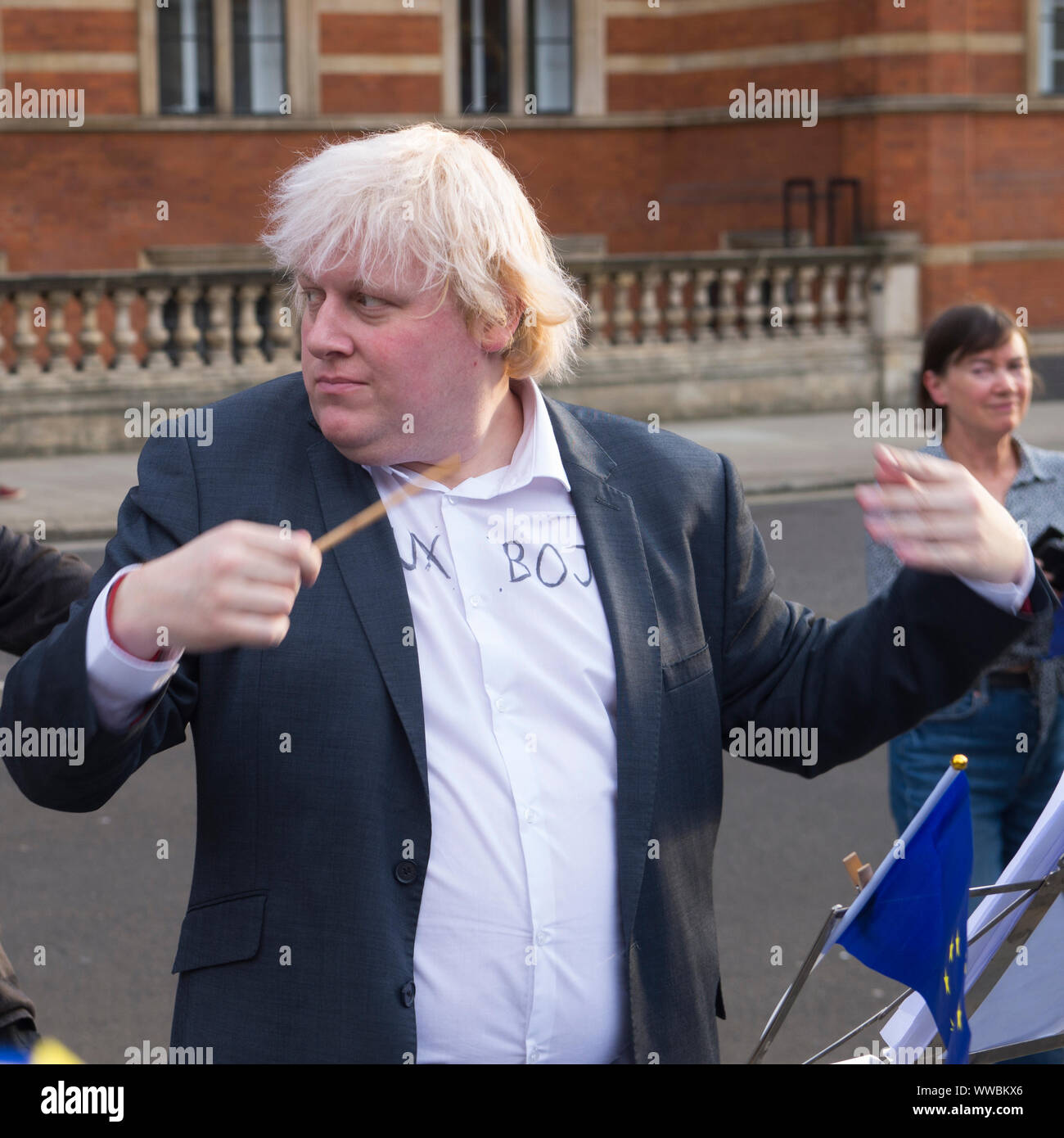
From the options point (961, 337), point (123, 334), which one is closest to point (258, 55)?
point (123, 334)

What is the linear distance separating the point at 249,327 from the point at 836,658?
14.7m

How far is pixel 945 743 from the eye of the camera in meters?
4.05

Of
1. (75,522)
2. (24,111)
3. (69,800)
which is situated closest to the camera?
(69,800)

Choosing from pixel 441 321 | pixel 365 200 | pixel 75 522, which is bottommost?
pixel 75 522

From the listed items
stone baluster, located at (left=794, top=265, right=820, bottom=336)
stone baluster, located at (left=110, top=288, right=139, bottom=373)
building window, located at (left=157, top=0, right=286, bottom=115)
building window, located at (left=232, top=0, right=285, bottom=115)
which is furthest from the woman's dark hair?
building window, located at (left=232, top=0, right=285, bottom=115)

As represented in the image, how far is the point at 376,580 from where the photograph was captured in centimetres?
215

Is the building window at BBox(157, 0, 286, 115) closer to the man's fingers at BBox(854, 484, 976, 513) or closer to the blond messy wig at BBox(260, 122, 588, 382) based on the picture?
the blond messy wig at BBox(260, 122, 588, 382)

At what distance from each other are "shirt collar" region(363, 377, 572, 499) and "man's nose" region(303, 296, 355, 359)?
18 centimetres

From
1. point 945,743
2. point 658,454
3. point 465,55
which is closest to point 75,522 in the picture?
point 945,743

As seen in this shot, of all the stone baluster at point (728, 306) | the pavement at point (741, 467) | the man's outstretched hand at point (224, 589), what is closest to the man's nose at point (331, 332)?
the man's outstretched hand at point (224, 589)

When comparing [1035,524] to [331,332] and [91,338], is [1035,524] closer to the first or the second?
[331,332]

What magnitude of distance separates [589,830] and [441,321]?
0.63 metres

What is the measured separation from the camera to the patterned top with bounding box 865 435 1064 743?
4031 mm
